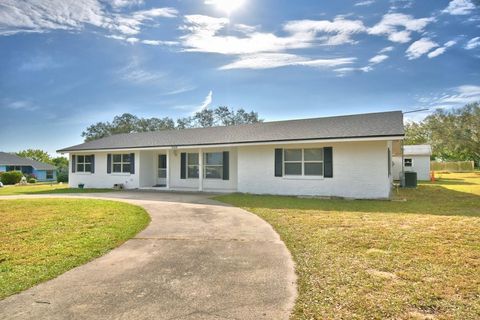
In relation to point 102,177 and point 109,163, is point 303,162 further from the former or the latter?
point 102,177

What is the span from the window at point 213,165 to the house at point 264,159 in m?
0.06

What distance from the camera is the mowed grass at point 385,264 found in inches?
123

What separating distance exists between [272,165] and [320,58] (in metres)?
6.00

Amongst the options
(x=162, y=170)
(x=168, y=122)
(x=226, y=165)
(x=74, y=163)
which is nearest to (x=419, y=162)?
(x=226, y=165)

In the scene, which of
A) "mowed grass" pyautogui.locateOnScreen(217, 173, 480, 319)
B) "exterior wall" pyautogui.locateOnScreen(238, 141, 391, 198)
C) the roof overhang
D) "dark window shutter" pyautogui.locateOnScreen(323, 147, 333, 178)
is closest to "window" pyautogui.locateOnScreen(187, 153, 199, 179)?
the roof overhang

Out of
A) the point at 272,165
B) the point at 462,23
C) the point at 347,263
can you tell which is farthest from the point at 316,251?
the point at 462,23

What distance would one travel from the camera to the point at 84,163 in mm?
20828

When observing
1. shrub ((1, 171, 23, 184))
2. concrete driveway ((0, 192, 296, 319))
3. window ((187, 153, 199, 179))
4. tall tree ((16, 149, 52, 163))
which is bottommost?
concrete driveway ((0, 192, 296, 319))

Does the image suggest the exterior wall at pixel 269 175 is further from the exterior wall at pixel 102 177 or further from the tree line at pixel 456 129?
the tree line at pixel 456 129

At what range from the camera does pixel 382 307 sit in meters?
3.12

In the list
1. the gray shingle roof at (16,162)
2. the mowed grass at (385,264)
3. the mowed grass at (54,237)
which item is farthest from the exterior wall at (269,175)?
the gray shingle roof at (16,162)

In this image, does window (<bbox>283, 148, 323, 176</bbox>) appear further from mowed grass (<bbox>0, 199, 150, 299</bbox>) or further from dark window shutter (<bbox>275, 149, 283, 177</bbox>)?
mowed grass (<bbox>0, 199, 150, 299</bbox>)

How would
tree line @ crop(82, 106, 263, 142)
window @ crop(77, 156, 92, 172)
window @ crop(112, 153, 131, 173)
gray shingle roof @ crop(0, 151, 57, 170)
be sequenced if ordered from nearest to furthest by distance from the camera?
window @ crop(112, 153, 131, 173)
window @ crop(77, 156, 92, 172)
gray shingle roof @ crop(0, 151, 57, 170)
tree line @ crop(82, 106, 263, 142)

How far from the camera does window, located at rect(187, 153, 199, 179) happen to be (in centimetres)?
1803
